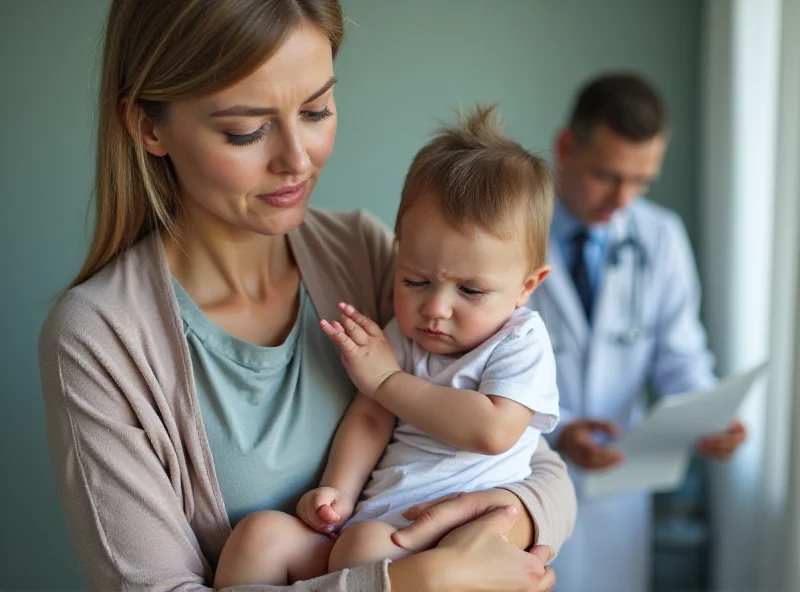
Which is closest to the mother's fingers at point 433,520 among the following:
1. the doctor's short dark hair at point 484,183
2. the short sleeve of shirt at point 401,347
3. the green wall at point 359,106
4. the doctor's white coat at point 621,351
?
the short sleeve of shirt at point 401,347

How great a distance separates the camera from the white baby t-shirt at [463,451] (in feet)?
4.10

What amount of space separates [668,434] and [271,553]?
1.48 meters

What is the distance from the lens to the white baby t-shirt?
4.10 ft

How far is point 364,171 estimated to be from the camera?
10.5 feet

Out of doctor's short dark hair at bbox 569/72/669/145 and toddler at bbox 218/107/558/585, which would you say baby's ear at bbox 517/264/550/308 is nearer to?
toddler at bbox 218/107/558/585

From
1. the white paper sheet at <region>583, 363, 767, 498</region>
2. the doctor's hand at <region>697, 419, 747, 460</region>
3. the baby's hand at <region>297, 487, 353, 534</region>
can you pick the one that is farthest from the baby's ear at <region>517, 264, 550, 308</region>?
the doctor's hand at <region>697, 419, 747, 460</region>

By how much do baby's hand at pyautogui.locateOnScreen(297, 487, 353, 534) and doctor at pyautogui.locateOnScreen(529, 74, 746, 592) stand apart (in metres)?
1.39

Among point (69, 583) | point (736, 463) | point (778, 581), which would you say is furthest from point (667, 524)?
point (69, 583)

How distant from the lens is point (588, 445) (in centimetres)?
249

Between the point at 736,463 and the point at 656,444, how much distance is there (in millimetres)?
698

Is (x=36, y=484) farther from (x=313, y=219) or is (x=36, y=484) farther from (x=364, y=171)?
(x=313, y=219)

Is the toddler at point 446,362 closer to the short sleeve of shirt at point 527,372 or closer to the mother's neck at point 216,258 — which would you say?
the short sleeve of shirt at point 527,372

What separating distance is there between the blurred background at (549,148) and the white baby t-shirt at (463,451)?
143cm

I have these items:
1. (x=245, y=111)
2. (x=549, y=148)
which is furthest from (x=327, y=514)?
(x=549, y=148)
